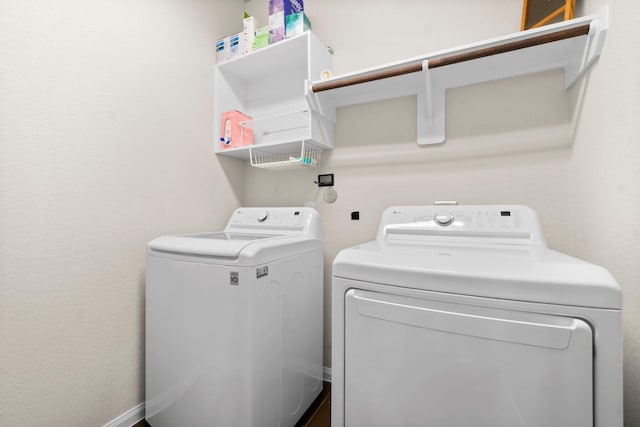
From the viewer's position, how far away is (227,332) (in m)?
1.05

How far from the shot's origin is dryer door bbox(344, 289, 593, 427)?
0.61 metres

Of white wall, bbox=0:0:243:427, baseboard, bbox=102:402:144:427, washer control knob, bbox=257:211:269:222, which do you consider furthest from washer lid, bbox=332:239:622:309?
baseboard, bbox=102:402:144:427

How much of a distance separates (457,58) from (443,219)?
0.71m

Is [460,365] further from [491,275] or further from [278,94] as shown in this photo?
[278,94]

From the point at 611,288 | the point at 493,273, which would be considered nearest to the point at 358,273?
the point at 493,273

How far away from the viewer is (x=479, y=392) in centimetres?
67

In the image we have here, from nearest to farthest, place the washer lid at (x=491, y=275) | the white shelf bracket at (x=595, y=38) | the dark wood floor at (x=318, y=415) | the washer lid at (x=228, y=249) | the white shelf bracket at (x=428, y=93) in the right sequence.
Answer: the washer lid at (x=491, y=275)
the white shelf bracket at (x=595, y=38)
the washer lid at (x=228, y=249)
the white shelf bracket at (x=428, y=93)
the dark wood floor at (x=318, y=415)

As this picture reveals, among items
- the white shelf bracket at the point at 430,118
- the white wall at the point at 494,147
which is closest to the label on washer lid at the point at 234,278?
the white wall at the point at 494,147

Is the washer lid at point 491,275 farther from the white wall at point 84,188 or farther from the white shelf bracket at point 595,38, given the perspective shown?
the white wall at point 84,188

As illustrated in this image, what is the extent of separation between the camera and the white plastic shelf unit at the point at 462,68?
101 cm

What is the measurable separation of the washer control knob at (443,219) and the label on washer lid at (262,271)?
82cm

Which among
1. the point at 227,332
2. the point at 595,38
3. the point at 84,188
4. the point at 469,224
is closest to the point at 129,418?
the point at 227,332

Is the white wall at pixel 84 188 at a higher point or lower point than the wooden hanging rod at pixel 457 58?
lower

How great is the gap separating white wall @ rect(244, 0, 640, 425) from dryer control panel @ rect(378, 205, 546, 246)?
17 cm
